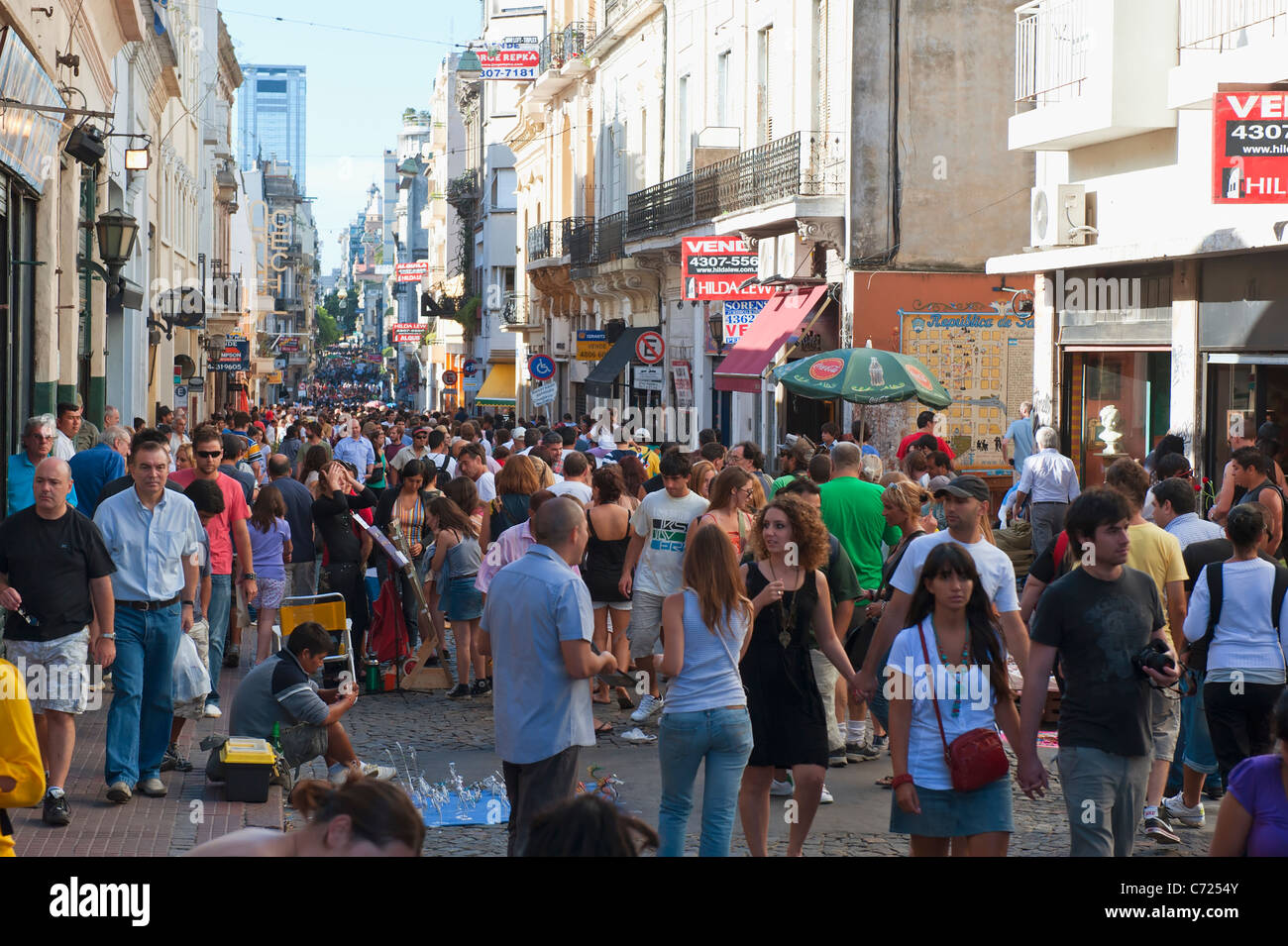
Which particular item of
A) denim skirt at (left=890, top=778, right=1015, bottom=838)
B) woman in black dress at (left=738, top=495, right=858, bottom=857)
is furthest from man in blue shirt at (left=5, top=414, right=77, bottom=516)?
denim skirt at (left=890, top=778, right=1015, bottom=838)

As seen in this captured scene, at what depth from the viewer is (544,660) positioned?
6238 mm

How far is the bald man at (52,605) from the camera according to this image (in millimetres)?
7676

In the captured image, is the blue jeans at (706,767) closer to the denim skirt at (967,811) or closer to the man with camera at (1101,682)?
the denim skirt at (967,811)

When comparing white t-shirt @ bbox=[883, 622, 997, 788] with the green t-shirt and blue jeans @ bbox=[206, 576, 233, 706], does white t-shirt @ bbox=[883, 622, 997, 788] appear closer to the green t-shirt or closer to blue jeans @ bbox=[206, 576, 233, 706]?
the green t-shirt

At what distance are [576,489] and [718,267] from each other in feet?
45.4

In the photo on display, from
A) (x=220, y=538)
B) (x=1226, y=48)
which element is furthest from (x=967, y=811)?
(x=1226, y=48)

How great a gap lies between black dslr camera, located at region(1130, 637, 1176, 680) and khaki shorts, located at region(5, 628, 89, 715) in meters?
5.00

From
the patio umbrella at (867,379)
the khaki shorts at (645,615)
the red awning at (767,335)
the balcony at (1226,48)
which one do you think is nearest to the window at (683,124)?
the red awning at (767,335)

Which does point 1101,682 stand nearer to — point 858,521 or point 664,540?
point 858,521

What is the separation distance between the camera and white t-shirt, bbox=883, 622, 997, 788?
561cm

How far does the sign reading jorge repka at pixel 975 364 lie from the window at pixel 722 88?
7.85m

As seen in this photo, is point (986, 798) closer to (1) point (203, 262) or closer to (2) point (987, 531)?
(2) point (987, 531)

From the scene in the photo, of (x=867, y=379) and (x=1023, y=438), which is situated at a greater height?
(x=867, y=379)
